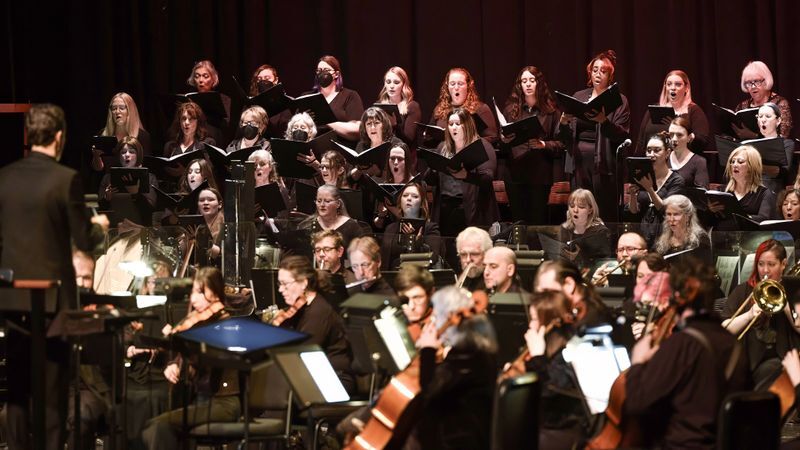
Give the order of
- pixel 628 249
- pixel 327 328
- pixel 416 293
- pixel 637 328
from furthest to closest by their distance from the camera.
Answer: pixel 628 249 < pixel 327 328 < pixel 637 328 < pixel 416 293


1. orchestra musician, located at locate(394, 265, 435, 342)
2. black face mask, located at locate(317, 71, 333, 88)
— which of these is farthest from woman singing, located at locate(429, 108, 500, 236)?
orchestra musician, located at locate(394, 265, 435, 342)

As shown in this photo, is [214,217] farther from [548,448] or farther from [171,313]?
[548,448]

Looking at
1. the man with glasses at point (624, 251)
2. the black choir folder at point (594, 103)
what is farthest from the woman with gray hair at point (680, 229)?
the black choir folder at point (594, 103)

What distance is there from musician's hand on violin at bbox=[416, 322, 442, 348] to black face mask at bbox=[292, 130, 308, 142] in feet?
13.7

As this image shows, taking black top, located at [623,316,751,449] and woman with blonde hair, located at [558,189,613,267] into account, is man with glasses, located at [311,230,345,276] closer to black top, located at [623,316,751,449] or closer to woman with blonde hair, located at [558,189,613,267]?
woman with blonde hair, located at [558,189,613,267]

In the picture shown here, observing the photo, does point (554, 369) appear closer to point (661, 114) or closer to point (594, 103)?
point (594, 103)

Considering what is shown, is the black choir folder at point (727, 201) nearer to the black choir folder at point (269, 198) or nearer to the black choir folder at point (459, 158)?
the black choir folder at point (459, 158)

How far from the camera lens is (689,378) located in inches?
166

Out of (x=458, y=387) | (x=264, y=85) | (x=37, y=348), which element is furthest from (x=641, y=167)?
(x=37, y=348)

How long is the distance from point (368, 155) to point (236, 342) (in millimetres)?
3495

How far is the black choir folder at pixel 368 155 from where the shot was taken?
8.13 metres

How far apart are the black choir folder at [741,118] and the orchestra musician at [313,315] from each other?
11.0 feet

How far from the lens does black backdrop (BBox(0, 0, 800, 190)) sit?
33.8ft

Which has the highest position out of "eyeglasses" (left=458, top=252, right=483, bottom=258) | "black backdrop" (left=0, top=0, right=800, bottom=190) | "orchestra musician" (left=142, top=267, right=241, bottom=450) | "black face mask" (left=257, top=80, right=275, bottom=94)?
"black backdrop" (left=0, top=0, right=800, bottom=190)
